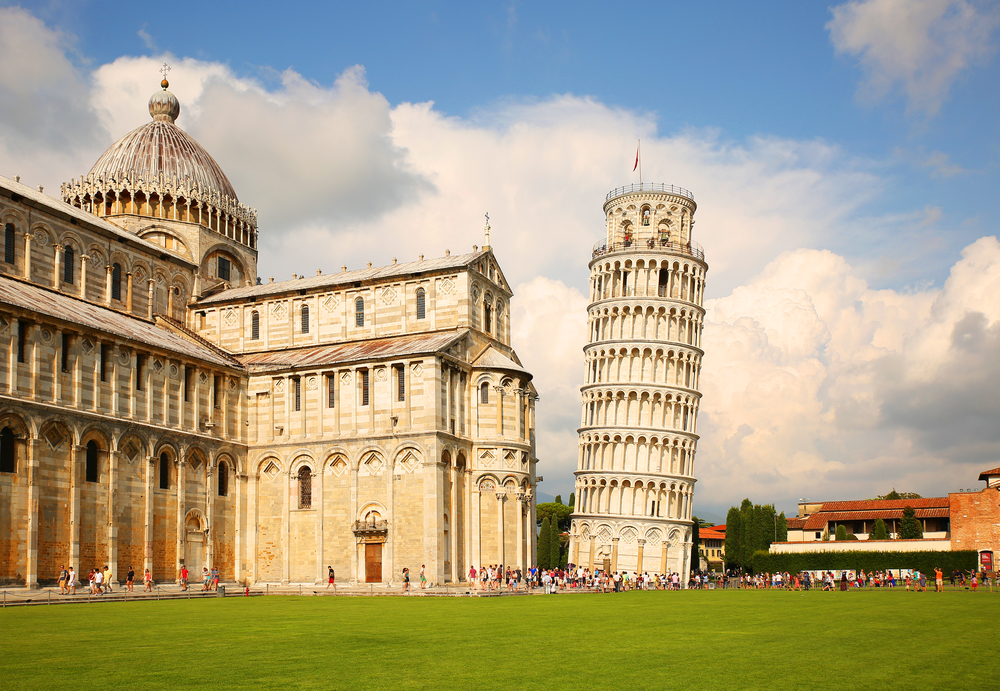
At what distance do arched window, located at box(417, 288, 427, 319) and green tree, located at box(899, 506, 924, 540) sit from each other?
46638 millimetres

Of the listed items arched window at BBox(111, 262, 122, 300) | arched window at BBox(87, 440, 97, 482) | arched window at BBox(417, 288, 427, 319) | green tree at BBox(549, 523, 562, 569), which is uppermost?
arched window at BBox(111, 262, 122, 300)

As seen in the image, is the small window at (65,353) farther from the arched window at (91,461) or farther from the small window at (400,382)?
the small window at (400,382)

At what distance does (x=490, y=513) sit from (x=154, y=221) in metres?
28.4

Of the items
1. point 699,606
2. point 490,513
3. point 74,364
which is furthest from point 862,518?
point 74,364

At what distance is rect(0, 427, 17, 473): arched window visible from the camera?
39.0m

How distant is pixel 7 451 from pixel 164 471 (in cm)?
920

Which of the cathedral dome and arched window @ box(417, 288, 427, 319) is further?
the cathedral dome

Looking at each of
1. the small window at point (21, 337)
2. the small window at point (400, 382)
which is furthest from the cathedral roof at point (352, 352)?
the small window at point (21, 337)

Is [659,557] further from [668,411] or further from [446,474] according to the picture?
[446,474]

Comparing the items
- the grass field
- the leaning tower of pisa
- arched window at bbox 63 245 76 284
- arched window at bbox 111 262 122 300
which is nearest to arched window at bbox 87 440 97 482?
arched window at bbox 63 245 76 284

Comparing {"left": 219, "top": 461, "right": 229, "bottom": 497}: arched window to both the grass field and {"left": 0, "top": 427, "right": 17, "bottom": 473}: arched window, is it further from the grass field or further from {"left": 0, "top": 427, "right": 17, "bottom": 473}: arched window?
the grass field

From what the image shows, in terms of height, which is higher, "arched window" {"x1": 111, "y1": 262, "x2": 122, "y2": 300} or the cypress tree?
"arched window" {"x1": 111, "y1": 262, "x2": 122, "y2": 300}

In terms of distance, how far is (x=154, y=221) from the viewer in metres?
60.3

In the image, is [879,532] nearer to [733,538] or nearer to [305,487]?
[733,538]
